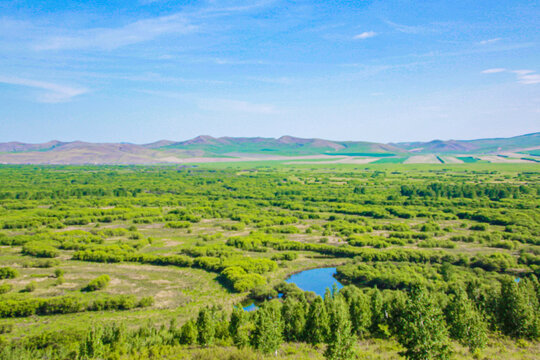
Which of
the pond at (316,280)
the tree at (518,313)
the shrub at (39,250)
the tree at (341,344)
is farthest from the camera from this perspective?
the shrub at (39,250)

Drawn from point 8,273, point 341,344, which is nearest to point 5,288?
point 8,273

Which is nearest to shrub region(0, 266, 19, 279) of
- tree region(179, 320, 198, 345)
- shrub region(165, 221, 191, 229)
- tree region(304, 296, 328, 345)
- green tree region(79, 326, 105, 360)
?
green tree region(79, 326, 105, 360)

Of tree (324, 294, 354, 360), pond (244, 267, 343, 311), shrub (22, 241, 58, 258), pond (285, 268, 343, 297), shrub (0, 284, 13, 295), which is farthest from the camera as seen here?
shrub (22, 241, 58, 258)

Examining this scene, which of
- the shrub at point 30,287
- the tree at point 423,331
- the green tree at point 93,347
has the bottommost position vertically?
the shrub at point 30,287

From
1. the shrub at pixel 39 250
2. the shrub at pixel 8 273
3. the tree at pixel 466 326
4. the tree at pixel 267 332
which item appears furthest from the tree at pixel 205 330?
the shrub at pixel 39 250

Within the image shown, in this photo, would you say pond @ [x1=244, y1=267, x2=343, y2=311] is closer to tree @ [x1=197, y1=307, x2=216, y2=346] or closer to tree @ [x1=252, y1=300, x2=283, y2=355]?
tree @ [x1=252, y1=300, x2=283, y2=355]

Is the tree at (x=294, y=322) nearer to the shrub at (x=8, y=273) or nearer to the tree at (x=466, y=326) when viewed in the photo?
the tree at (x=466, y=326)

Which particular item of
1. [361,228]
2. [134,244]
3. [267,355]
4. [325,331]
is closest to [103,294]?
[134,244]
